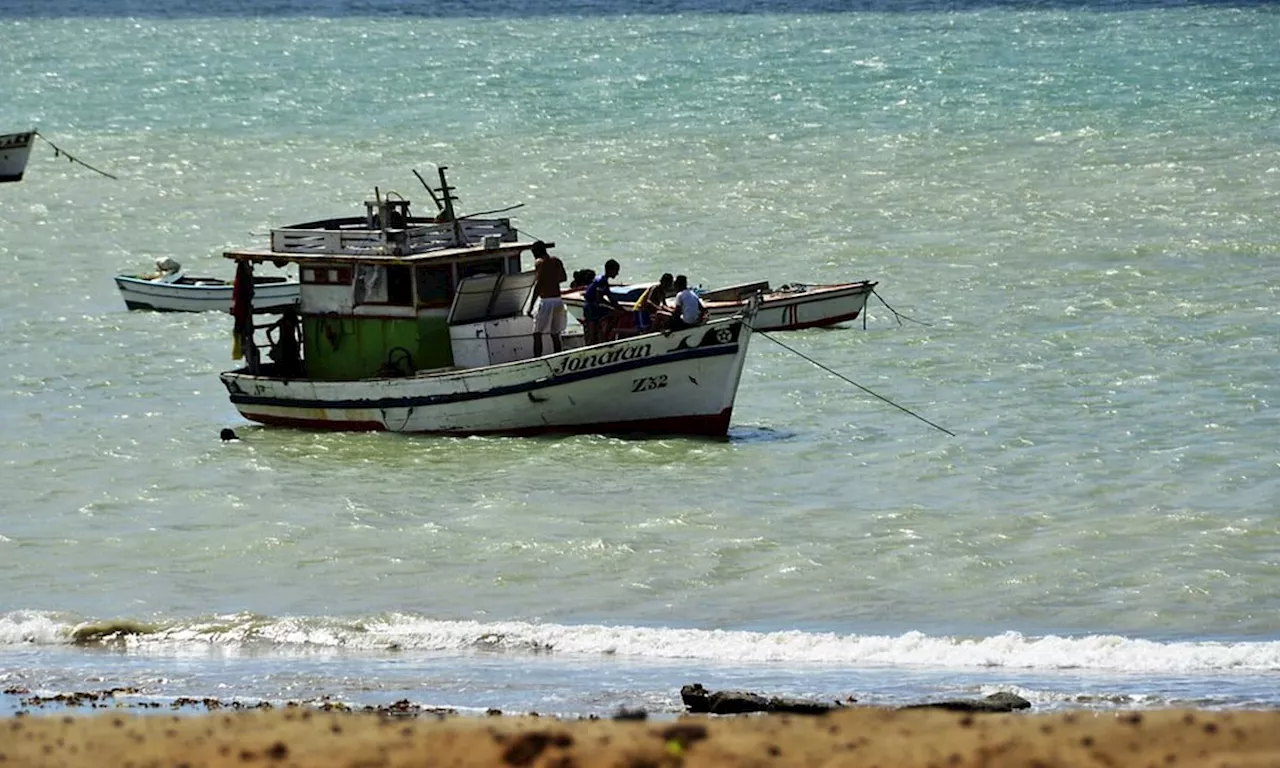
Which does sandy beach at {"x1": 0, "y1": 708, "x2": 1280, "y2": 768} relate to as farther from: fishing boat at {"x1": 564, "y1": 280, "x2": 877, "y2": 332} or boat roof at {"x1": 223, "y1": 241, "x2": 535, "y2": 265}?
fishing boat at {"x1": 564, "y1": 280, "x2": 877, "y2": 332}

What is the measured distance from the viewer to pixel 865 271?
40281 millimetres

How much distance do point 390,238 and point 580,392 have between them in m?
2.78

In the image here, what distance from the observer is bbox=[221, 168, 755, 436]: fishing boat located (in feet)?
84.9

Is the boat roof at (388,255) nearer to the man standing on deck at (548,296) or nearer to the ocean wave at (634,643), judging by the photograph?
the man standing on deck at (548,296)

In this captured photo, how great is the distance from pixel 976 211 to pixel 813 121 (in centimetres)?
1462

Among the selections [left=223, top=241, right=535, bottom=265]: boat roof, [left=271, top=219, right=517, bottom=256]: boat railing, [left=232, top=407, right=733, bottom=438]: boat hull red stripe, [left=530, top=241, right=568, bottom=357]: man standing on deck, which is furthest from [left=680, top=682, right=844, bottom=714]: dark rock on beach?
[left=271, top=219, right=517, bottom=256]: boat railing

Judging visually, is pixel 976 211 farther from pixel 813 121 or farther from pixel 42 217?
pixel 42 217

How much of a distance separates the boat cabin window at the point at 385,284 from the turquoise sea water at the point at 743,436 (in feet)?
5.64

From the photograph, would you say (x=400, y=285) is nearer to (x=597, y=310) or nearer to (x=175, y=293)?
(x=597, y=310)

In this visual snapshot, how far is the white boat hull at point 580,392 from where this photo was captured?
25.7m

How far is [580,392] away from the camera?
26.1 metres

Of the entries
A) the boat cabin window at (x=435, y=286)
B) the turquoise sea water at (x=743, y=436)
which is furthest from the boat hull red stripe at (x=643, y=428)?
the boat cabin window at (x=435, y=286)

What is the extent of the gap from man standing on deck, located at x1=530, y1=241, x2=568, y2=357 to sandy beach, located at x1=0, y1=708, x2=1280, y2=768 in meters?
14.8

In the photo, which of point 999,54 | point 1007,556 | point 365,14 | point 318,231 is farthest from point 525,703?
point 365,14
